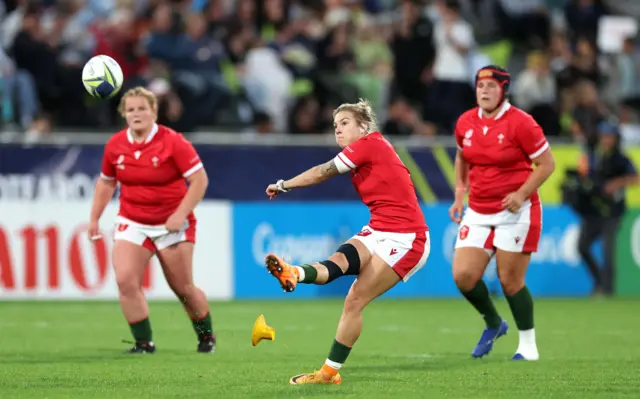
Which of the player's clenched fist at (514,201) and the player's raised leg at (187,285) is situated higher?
the player's clenched fist at (514,201)

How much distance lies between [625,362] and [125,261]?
452 cm

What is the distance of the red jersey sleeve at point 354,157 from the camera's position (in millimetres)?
9266

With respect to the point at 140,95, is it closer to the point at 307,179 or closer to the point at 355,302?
the point at 307,179

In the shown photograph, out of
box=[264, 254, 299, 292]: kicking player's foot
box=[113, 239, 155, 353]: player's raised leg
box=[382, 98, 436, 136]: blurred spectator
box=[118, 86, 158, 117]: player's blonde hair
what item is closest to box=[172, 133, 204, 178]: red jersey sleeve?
box=[118, 86, 158, 117]: player's blonde hair

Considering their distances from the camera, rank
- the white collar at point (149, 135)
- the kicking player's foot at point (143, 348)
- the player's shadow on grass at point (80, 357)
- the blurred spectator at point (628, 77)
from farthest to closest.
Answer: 1. the blurred spectator at point (628, 77)
2. the kicking player's foot at point (143, 348)
3. the white collar at point (149, 135)
4. the player's shadow on grass at point (80, 357)

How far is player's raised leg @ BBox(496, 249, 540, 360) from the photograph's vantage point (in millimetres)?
11172

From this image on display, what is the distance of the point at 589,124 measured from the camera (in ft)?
72.2

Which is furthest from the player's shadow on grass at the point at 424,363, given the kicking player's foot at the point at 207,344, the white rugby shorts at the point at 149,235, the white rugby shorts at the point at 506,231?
the white rugby shorts at the point at 149,235

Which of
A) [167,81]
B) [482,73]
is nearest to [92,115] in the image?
[167,81]

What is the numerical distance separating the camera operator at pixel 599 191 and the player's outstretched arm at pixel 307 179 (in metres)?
11.2

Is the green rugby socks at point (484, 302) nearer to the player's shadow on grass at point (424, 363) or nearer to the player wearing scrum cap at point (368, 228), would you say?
the player's shadow on grass at point (424, 363)

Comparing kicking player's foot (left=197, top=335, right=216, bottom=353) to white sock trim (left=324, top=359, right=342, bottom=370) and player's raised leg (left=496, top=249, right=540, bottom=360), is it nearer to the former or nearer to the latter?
player's raised leg (left=496, top=249, right=540, bottom=360)

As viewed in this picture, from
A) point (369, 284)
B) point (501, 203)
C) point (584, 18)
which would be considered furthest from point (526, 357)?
point (584, 18)

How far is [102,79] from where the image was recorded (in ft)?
37.1
